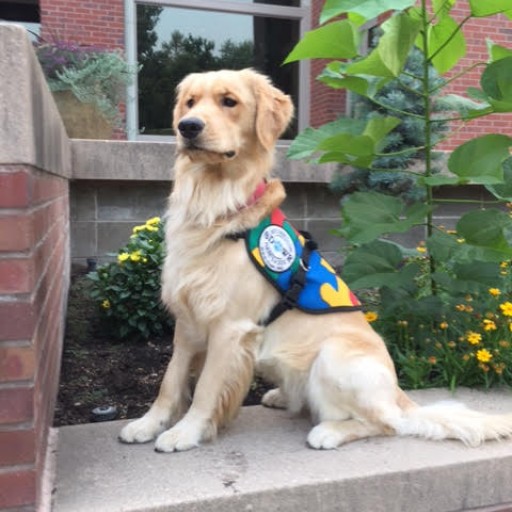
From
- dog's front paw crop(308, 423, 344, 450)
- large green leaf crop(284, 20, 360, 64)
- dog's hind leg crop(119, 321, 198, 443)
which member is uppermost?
large green leaf crop(284, 20, 360, 64)

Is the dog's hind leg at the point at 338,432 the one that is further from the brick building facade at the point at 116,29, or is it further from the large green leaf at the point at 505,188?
the brick building facade at the point at 116,29

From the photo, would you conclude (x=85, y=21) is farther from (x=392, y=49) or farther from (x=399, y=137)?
(x=392, y=49)

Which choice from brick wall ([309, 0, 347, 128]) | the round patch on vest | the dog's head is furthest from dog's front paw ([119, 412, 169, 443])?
brick wall ([309, 0, 347, 128])

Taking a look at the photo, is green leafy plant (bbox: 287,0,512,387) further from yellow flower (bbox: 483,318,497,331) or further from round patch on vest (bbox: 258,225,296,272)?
round patch on vest (bbox: 258,225,296,272)

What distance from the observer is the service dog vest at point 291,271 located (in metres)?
2.51

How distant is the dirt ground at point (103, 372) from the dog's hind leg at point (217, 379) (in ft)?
2.24

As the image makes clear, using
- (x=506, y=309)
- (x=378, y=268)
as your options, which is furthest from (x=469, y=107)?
(x=506, y=309)

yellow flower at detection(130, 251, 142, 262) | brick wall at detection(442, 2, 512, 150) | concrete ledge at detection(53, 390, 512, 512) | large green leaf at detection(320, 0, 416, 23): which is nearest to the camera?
concrete ledge at detection(53, 390, 512, 512)

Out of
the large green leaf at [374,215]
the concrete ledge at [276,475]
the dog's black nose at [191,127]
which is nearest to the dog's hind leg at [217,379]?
the concrete ledge at [276,475]

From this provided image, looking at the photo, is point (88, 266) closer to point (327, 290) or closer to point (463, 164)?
point (327, 290)

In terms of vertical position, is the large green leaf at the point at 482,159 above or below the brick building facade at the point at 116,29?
below

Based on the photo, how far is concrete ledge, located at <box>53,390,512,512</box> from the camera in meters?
2.01

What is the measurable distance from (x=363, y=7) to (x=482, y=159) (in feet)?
3.20

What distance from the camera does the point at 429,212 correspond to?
315cm
